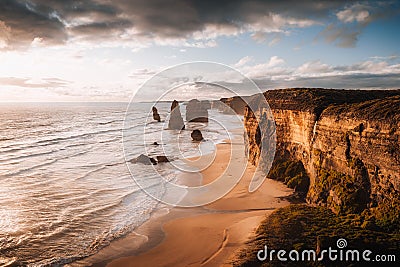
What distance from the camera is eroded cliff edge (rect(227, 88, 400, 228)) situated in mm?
10812

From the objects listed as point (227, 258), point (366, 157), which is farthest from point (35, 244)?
point (366, 157)

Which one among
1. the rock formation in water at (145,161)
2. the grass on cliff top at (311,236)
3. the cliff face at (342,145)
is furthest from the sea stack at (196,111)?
the grass on cliff top at (311,236)

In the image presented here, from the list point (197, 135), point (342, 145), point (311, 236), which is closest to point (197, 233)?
point (311, 236)

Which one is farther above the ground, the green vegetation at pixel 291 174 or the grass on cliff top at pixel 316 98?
the grass on cliff top at pixel 316 98

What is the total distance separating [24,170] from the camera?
84.7ft

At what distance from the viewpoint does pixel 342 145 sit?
1339 cm

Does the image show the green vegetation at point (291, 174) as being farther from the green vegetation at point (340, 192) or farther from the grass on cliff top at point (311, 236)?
the grass on cliff top at point (311, 236)

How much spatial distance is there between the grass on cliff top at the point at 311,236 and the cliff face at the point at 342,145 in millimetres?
1247

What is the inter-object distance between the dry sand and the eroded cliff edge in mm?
2210

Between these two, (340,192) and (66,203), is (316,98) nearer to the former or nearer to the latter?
(340,192)

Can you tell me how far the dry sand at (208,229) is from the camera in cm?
1085

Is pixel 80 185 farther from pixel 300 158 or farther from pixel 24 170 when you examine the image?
pixel 300 158

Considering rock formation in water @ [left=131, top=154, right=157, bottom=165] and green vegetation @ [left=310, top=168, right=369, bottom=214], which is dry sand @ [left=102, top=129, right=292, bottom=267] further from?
rock formation in water @ [left=131, top=154, right=157, bottom=165]

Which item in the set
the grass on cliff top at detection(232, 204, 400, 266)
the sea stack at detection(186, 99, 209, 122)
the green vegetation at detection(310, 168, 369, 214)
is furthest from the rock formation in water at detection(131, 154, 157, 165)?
the sea stack at detection(186, 99, 209, 122)
